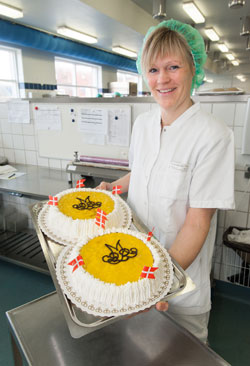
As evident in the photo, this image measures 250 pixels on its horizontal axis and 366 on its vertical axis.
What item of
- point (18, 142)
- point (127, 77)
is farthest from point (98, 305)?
point (127, 77)

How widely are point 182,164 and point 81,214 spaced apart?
1.47ft

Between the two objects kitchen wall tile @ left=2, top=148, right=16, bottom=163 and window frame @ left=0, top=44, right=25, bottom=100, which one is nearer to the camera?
kitchen wall tile @ left=2, top=148, right=16, bottom=163

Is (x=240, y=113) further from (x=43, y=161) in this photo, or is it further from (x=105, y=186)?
(x=43, y=161)

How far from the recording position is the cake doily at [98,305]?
69cm

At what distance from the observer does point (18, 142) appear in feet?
9.11

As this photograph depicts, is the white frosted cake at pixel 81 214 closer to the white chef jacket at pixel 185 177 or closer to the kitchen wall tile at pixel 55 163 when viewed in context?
the white chef jacket at pixel 185 177

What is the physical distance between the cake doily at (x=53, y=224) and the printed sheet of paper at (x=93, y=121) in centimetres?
119

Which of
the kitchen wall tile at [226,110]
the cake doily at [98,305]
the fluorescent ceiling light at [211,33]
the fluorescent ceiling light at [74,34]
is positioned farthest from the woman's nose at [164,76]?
the fluorescent ceiling light at [211,33]

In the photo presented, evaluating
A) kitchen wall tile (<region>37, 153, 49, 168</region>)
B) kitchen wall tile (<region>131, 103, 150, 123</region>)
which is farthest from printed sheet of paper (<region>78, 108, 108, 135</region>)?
kitchen wall tile (<region>37, 153, 49, 168</region>)

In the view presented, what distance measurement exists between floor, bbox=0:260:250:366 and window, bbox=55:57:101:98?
621cm

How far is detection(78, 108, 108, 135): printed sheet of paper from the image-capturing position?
221 cm

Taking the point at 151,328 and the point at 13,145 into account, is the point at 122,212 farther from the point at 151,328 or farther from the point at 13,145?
the point at 13,145

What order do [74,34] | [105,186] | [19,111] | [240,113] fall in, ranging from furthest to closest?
[74,34] < [19,111] < [240,113] < [105,186]

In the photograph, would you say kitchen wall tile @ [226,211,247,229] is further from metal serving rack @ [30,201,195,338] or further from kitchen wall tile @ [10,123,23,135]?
kitchen wall tile @ [10,123,23,135]
